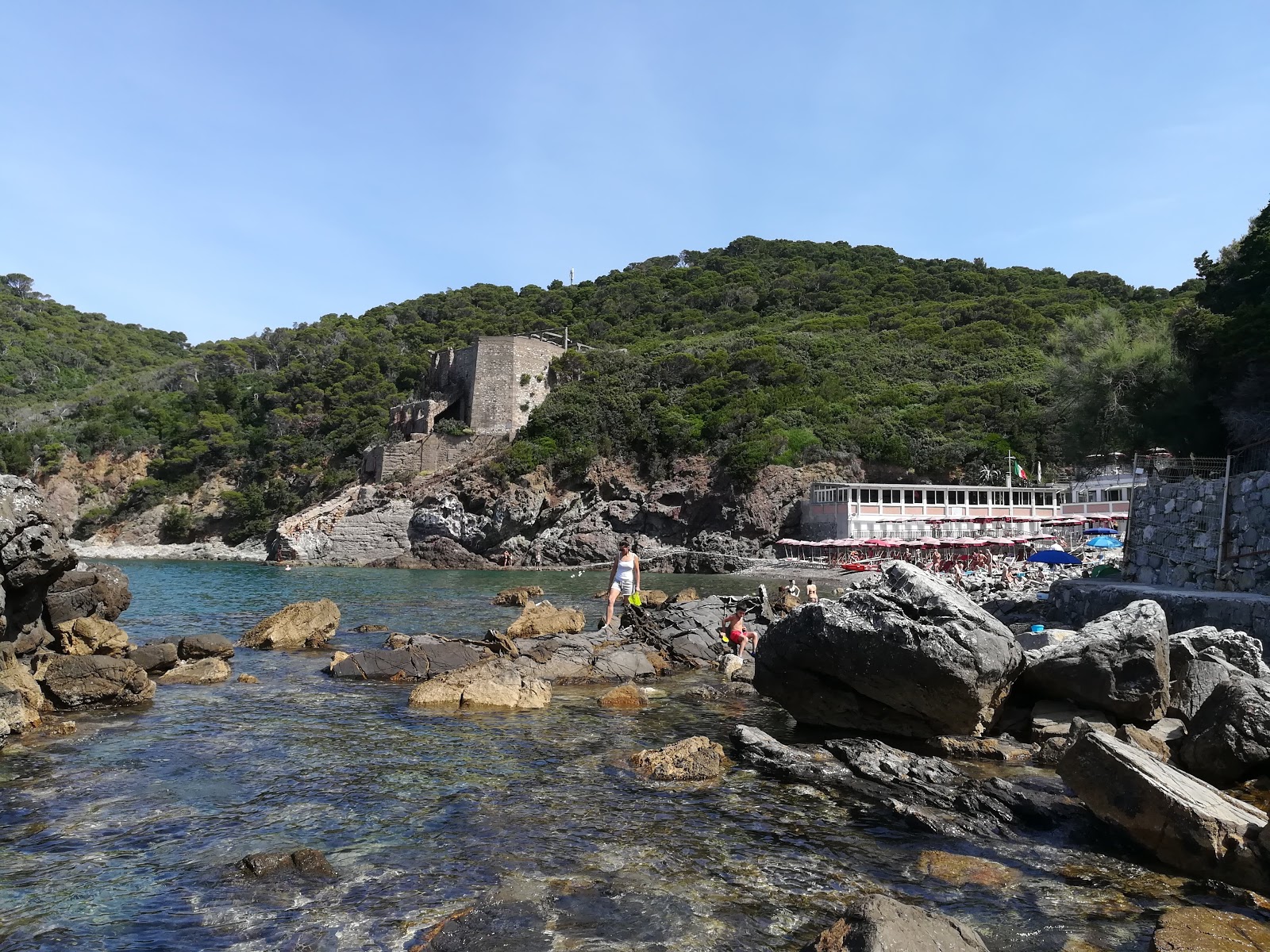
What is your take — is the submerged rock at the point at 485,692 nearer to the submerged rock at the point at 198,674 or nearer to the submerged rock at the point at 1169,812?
the submerged rock at the point at 198,674

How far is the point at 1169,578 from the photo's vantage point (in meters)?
17.2

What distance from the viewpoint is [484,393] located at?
204 ft

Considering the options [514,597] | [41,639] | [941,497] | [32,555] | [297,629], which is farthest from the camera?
[941,497]

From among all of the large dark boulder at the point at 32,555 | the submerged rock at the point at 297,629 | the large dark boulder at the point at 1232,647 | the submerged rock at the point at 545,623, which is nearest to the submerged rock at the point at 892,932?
the large dark boulder at the point at 1232,647

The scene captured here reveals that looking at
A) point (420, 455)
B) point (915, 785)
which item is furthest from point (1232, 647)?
point (420, 455)

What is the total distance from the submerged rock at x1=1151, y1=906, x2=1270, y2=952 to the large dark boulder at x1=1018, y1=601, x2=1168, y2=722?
4082mm

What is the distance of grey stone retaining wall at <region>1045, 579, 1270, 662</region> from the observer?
12.3m

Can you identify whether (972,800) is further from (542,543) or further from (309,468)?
Answer: (309,468)

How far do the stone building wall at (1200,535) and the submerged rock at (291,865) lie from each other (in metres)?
16.1

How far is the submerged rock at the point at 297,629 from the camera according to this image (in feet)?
52.5

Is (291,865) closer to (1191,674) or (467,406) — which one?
(1191,674)

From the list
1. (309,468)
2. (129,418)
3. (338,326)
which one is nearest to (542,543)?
(309,468)

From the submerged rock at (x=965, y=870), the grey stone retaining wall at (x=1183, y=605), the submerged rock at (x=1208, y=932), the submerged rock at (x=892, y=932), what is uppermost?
the grey stone retaining wall at (x=1183, y=605)

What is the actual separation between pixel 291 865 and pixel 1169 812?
6428mm
